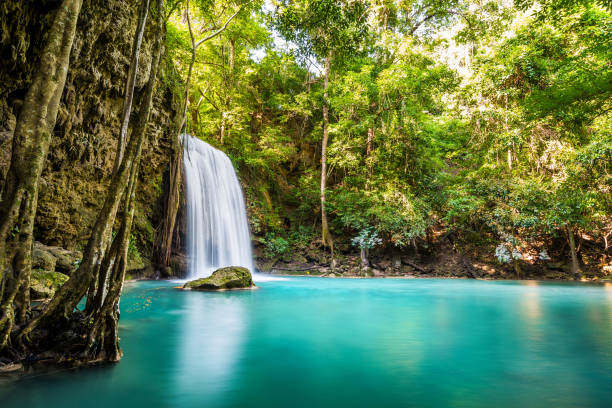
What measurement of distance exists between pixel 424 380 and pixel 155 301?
5.66 metres

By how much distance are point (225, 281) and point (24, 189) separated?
638cm

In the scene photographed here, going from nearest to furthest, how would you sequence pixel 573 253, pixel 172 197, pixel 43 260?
pixel 43 260, pixel 172 197, pixel 573 253

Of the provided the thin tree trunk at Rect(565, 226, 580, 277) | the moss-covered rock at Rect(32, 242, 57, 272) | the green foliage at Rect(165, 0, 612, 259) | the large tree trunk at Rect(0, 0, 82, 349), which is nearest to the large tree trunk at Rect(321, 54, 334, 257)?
the green foliage at Rect(165, 0, 612, 259)

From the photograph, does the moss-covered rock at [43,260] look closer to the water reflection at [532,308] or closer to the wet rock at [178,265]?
the wet rock at [178,265]

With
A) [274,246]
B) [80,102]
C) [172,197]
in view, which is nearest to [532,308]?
[172,197]

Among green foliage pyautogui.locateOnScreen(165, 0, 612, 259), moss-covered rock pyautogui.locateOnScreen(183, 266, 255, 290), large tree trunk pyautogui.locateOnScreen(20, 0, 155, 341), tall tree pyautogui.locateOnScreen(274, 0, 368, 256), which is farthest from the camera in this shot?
green foliage pyautogui.locateOnScreen(165, 0, 612, 259)

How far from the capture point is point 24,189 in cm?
278

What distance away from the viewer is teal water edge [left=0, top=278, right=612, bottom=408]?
2.47 metres

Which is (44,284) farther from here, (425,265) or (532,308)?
(425,265)

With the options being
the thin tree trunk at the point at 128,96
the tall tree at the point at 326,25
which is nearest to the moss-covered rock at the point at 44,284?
the thin tree trunk at the point at 128,96

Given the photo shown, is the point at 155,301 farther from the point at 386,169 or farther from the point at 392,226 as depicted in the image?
the point at 386,169

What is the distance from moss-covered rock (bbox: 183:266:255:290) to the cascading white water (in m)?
3.31

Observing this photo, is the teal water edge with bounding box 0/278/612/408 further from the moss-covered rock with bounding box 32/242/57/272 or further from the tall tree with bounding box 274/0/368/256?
the tall tree with bounding box 274/0/368/256

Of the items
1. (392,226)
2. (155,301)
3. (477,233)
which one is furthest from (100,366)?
(477,233)
